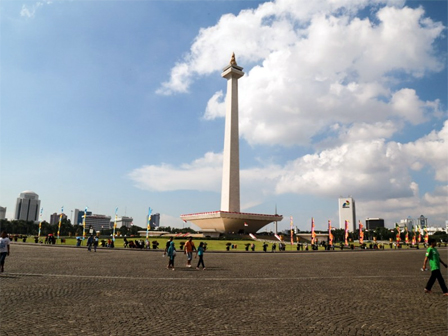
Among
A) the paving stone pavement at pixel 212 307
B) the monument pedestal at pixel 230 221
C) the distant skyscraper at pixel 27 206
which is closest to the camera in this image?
the paving stone pavement at pixel 212 307

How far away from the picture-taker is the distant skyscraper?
186000mm

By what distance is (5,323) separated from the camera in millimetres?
6047

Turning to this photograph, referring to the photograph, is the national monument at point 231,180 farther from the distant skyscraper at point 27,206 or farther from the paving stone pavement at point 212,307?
the distant skyscraper at point 27,206

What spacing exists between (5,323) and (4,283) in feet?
15.8

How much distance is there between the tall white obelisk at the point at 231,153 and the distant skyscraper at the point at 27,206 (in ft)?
518

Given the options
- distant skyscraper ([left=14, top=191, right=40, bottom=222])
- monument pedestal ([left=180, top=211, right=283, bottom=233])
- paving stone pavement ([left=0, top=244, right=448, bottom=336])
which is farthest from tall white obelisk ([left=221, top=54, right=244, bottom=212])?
distant skyscraper ([left=14, top=191, right=40, bottom=222])

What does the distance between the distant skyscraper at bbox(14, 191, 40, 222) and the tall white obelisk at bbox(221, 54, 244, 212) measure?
15791 centimetres

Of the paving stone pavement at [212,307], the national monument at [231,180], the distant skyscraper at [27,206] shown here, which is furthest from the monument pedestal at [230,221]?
the distant skyscraper at [27,206]

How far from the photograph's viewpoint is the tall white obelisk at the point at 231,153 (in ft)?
231

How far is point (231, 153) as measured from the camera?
70.6 metres

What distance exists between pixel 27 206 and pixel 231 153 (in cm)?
16340

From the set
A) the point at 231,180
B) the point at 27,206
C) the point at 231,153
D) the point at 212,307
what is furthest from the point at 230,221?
the point at 27,206

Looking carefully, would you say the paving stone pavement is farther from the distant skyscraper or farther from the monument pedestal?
the distant skyscraper

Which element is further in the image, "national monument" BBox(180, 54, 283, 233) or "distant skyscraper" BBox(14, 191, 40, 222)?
"distant skyscraper" BBox(14, 191, 40, 222)
